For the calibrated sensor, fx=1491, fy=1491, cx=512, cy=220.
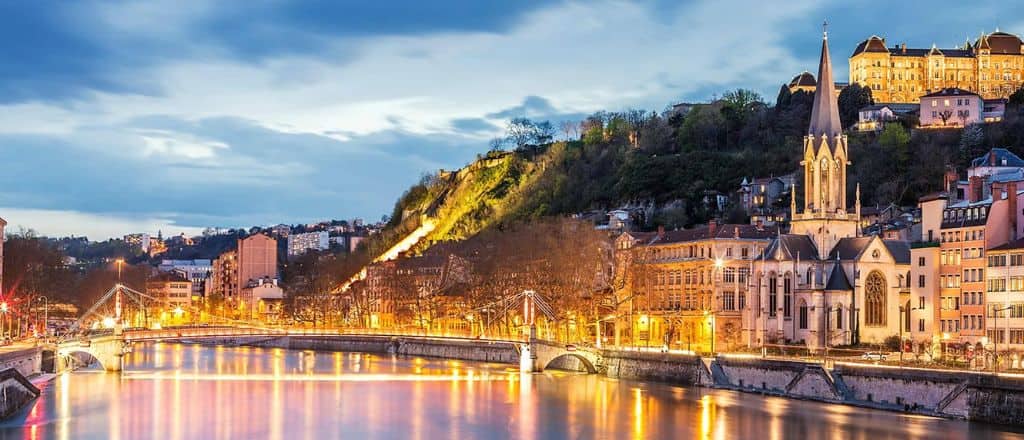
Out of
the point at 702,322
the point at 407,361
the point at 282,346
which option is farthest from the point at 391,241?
the point at 702,322

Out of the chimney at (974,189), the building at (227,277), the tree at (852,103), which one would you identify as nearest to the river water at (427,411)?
the chimney at (974,189)

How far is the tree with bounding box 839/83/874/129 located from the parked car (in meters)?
53.2

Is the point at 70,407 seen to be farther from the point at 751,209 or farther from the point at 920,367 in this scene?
the point at 751,209

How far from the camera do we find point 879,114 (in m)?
106

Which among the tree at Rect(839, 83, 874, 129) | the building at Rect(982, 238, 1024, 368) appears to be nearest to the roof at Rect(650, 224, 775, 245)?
the building at Rect(982, 238, 1024, 368)

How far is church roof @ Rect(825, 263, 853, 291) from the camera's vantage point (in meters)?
67.2

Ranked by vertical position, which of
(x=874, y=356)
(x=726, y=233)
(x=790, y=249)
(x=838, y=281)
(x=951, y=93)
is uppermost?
(x=951, y=93)

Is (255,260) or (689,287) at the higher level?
(255,260)

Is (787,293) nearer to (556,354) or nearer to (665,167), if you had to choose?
(556,354)

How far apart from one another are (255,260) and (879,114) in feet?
285

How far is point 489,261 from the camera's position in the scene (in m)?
87.5

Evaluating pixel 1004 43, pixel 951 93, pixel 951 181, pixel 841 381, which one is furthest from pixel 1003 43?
pixel 841 381

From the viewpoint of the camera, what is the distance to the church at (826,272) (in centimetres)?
6675

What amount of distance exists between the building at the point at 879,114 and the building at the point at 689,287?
1288 inches
